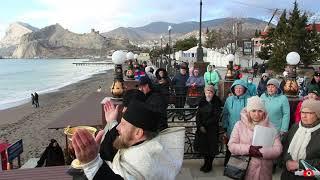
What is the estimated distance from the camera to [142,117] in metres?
2.66

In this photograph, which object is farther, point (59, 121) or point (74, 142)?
point (59, 121)

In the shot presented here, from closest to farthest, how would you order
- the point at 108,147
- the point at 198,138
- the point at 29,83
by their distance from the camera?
the point at 108,147 → the point at 198,138 → the point at 29,83

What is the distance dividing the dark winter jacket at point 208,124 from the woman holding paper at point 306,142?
87.3 inches

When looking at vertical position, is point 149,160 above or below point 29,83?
above

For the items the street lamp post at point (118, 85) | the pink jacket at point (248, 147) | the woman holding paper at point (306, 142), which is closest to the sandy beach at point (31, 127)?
the street lamp post at point (118, 85)

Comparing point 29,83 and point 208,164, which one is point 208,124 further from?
point 29,83

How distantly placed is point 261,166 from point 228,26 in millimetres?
90319

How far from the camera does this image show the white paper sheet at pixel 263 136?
4387 millimetres

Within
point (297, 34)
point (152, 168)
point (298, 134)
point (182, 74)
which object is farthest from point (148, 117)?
point (297, 34)

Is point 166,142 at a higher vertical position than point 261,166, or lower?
higher

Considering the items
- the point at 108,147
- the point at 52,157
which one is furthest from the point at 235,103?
the point at 52,157

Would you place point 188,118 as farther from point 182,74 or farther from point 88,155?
point 88,155

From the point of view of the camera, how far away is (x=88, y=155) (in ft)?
6.77

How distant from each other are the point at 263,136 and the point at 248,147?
0.20 m
